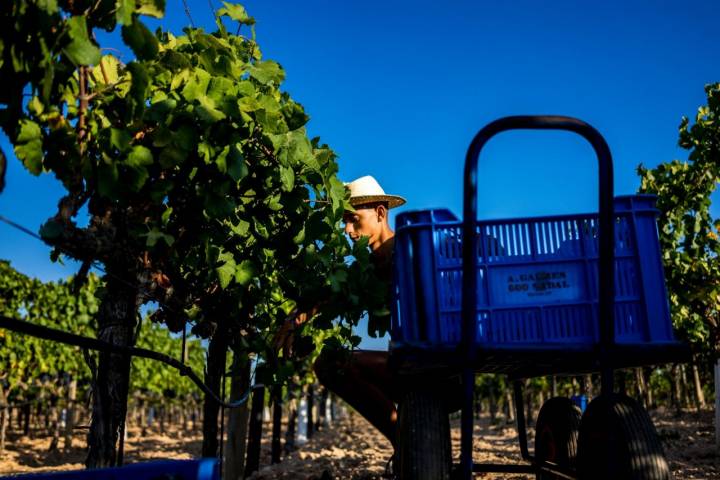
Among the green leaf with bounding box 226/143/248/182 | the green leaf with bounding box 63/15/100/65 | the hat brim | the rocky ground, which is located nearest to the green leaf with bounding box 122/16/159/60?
the green leaf with bounding box 63/15/100/65

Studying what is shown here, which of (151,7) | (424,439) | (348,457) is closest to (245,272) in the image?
(424,439)

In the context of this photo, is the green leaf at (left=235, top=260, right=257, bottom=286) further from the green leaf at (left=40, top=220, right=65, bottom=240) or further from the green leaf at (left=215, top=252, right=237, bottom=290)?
the green leaf at (left=40, top=220, right=65, bottom=240)

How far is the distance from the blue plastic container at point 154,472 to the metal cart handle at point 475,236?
0.96 metres

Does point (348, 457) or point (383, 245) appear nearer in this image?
point (383, 245)

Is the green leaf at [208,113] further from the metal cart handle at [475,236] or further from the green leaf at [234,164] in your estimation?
the metal cart handle at [475,236]

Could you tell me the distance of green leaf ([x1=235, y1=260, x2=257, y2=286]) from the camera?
3814 mm

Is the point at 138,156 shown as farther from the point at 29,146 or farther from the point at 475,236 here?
the point at 475,236

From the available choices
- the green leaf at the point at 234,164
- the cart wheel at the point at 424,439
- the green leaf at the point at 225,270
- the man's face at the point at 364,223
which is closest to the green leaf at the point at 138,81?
the green leaf at the point at 234,164

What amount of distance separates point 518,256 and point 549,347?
0.40 m

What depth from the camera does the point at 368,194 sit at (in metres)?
4.89

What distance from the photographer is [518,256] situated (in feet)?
8.66

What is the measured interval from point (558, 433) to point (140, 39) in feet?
10.7

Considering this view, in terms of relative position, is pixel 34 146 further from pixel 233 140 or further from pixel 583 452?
pixel 583 452

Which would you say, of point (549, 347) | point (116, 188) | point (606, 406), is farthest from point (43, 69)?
point (606, 406)
